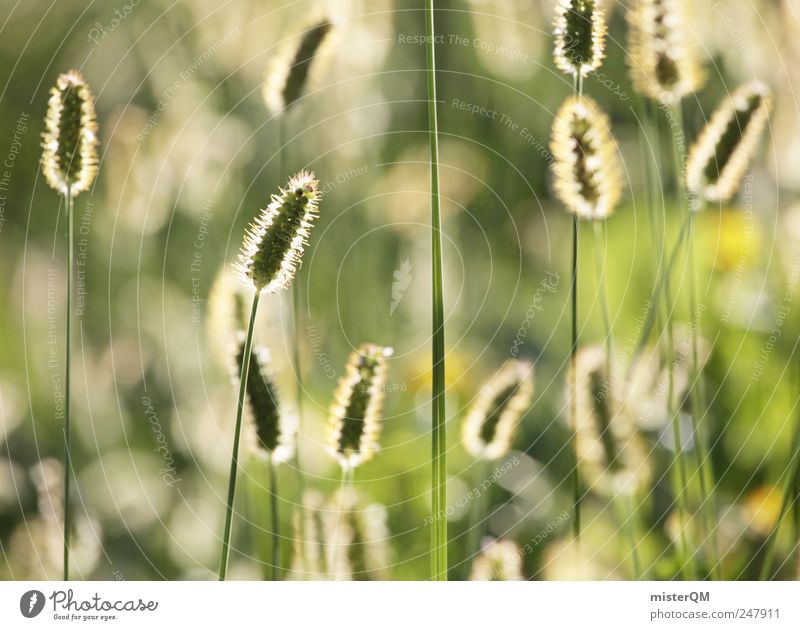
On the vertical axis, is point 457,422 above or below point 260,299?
below

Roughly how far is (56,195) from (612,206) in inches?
18.8

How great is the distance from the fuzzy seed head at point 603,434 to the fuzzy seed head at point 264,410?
0.82 feet

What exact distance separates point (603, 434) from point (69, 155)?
0.51 metres

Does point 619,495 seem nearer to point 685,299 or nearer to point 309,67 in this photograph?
point 685,299

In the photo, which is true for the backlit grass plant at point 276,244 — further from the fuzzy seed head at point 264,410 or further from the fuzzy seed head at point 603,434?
the fuzzy seed head at point 603,434

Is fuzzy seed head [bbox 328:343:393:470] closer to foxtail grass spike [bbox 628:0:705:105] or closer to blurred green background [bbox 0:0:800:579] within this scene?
blurred green background [bbox 0:0:800:579]

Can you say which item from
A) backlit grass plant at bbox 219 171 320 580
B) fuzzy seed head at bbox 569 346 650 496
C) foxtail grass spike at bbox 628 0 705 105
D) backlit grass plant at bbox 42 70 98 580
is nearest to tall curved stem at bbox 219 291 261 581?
backlit grass plant at bbox 219 171 320 580

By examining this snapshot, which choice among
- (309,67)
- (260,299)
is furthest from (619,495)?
(309,67)

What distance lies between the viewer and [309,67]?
56 centimetres

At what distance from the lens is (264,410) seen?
1.71ft

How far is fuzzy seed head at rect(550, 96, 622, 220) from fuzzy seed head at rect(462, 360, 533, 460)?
15 centimetres

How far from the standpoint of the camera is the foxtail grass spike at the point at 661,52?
0.56 meters

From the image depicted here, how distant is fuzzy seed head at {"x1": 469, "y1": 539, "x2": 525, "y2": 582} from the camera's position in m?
0.55
